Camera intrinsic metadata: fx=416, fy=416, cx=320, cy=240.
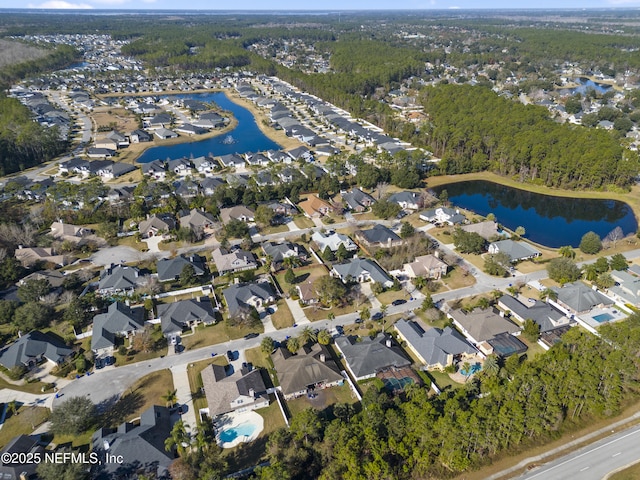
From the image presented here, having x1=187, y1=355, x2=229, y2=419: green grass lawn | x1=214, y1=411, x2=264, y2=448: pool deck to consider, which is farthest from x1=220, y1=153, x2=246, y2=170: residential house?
x1=214, y1=411, x2=264, y2=448: pool deck

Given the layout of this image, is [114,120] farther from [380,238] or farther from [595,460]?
[595,460]

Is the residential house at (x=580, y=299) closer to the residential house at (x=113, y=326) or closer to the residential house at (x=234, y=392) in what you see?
the residential house at (x=234, y=392)

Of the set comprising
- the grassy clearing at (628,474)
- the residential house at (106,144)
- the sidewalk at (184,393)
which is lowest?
the sidewalk at (184,393)

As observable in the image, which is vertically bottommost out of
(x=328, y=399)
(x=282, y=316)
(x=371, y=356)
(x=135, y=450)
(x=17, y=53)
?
(x=328, y=399)

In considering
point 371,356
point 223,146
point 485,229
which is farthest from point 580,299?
point 223,146

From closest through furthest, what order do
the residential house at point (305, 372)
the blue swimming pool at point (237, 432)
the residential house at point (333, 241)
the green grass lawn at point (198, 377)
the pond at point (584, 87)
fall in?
the blue swimming pool at point (237, 432) → the green grass lawn at point (198, 377) → the residential house at point (305, 372) → the residential house at point (333, 241) → the pond at point (584, 87)

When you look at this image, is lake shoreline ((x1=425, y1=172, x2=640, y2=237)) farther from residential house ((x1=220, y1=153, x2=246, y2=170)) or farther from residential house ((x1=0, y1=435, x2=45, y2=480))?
residential house ((x1=0, y1=435, x2=45, y2=480))

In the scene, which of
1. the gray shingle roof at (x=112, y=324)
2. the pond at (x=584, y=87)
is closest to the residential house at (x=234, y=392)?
the gray shingle roof at (x=112, y=324)
